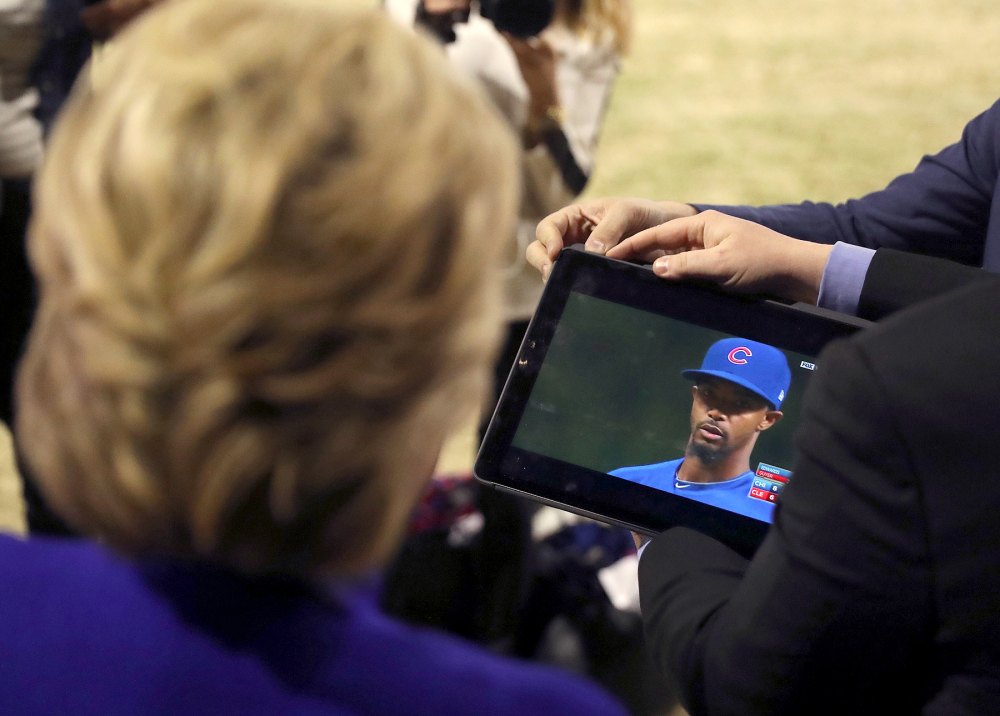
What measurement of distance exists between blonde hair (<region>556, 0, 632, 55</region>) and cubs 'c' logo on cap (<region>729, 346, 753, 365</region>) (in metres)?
1.16

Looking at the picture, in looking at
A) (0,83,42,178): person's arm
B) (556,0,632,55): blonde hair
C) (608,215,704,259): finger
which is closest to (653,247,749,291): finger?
(608,215,704,259): finger

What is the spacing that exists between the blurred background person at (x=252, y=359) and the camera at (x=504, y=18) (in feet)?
4.24

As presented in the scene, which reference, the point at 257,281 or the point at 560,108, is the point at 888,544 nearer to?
the point at 257,281

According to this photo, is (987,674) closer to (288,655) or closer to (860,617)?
(860,617)

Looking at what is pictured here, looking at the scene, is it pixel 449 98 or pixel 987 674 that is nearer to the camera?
pixel 449 98

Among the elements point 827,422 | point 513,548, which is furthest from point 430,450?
point 513,548

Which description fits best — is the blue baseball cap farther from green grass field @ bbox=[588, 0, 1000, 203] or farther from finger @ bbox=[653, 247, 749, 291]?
green grass field @ bbox=[588, 0, 1000, 203]

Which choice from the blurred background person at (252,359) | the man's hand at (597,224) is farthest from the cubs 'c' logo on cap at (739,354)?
the blurred background person at (252,359)

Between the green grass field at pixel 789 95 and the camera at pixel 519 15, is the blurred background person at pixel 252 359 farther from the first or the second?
the green grass field at pixel 789 95

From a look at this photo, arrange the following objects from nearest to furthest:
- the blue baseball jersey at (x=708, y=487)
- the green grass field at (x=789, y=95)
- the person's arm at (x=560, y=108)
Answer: the blue baseball jersey at (x=708, y=487) < the person's arm at (x=560, y=108) < the green grass field at (x=789, y=95)

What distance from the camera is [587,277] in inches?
45.0

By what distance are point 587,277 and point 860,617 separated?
1.68 ft

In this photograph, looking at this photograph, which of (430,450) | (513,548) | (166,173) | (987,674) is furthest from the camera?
(513,548)

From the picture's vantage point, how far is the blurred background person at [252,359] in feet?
1.82
